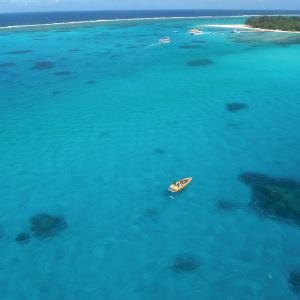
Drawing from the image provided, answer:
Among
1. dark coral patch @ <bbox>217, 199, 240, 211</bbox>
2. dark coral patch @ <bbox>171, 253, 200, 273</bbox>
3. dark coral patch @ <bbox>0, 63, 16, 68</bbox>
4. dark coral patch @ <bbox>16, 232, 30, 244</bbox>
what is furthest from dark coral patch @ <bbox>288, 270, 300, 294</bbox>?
dark coral patch @ <bbox>0, 63, 16, 68</bbox>

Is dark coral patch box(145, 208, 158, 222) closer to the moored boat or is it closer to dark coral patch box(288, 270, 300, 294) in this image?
the moored boat

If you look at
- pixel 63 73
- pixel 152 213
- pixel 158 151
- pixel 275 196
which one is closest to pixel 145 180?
pixel 152 213

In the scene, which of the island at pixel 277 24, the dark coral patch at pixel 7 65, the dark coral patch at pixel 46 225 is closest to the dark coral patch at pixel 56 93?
the dark coral patch at pixel 7 65

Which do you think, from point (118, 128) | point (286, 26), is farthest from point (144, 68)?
point (286, 26)

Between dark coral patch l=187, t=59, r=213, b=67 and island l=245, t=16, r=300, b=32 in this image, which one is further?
island l=245, t=16, r=300, b=32

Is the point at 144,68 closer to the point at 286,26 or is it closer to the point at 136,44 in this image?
the point at 136,44

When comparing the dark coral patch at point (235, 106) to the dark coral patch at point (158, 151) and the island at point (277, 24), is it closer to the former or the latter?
the dark coral patch at point (158, 151)
